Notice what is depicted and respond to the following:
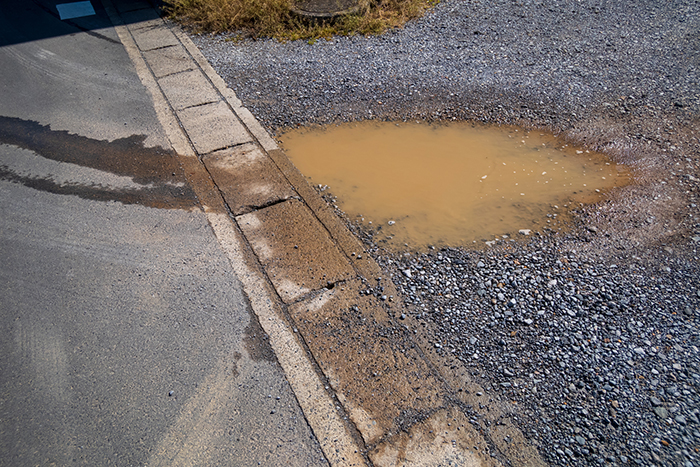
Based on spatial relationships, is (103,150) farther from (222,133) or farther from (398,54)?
(398,54)

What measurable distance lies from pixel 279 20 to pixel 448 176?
14.9 feet

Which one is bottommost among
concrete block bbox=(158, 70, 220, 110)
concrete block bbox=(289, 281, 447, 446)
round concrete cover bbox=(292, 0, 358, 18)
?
concrete block bbox=(289, 281, 447, 446)

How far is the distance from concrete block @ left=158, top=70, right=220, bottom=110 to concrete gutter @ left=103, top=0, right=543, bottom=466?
24 centimetres

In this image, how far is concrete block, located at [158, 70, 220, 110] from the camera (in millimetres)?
5434

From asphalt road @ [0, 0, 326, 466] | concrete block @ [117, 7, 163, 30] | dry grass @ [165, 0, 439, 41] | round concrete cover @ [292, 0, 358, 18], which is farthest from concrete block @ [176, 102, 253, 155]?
concrete block @ [117, 7, 163, 30]

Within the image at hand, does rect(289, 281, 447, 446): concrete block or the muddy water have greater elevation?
the muddy water

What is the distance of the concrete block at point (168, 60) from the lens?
6.08m

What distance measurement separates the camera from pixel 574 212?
387cm

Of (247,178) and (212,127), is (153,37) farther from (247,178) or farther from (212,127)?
(247,178)

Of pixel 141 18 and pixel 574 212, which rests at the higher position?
pixel 141 18

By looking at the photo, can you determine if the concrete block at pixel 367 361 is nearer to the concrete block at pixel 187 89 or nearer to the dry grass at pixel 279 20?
the concrete block at pixel 187 89

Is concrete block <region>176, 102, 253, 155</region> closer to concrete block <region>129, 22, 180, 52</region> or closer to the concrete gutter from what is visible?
the concrete gutter

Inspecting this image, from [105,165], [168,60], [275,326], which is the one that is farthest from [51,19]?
[275,326]

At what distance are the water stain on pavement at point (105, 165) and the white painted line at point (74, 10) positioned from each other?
379cm
